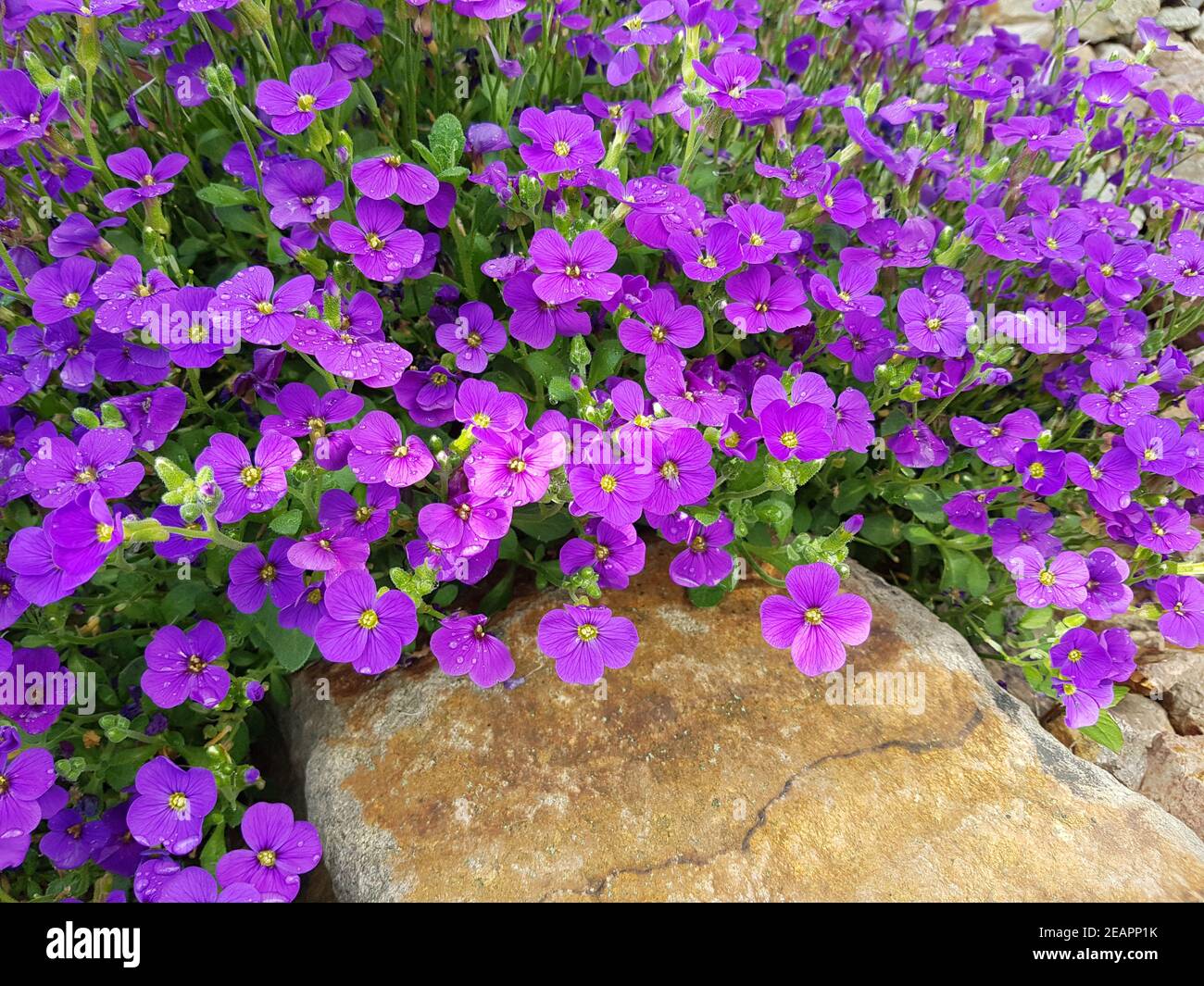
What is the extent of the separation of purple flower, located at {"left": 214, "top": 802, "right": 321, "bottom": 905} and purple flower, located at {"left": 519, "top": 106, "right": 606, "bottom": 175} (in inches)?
73.4

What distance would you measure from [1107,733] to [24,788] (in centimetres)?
303

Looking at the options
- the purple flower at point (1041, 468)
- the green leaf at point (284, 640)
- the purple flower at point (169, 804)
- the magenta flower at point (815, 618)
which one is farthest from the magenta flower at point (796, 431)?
the purple flower at point (169, 804)

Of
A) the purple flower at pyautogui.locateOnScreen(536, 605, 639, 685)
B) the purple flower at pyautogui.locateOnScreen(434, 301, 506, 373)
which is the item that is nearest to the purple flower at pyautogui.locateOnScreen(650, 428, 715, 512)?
the purple flower at pyautogui.locateOnScreen(536, 605, 639, 685)

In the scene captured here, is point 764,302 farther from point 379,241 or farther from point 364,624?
point 364,624

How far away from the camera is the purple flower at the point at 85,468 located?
224 cm

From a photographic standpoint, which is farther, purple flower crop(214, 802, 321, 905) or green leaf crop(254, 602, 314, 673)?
green leaf crop(254, 602, 314, 673)

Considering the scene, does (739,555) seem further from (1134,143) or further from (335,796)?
(1134,143)

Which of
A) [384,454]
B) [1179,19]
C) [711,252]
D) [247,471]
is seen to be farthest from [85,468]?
[1179,19]

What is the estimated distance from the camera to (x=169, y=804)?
230 centimetres

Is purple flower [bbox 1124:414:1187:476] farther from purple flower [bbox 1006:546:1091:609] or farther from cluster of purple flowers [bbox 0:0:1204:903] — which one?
purple flower [bbox 1006:546:1091:609]

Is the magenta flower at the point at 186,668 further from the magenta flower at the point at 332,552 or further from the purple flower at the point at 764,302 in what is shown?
the purple flower at the point at 764,302

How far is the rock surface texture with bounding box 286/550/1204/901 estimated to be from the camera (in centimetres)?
230

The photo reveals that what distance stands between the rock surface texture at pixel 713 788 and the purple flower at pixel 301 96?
1.57 meters
